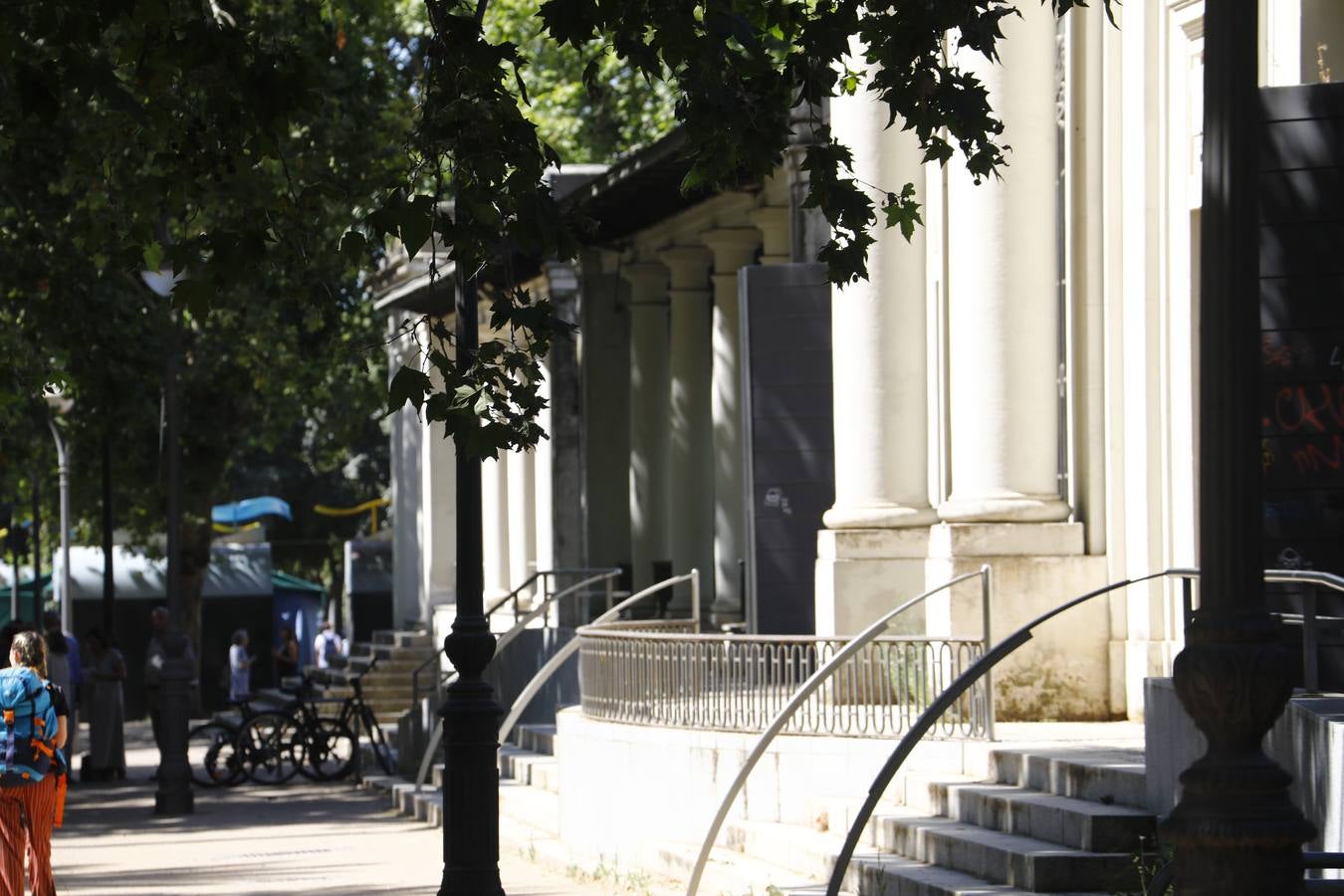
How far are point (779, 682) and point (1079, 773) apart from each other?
3115mm

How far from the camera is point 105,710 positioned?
1056 inches

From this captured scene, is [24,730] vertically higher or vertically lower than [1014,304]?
lower

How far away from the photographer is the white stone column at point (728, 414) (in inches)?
A: 1067

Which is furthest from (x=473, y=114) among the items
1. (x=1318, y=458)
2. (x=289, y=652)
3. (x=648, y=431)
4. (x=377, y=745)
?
(x=289, y=652)

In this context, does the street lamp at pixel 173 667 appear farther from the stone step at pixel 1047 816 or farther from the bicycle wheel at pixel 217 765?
the stone step at pixel 1047 816

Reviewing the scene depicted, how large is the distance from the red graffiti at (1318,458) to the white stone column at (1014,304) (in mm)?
4475

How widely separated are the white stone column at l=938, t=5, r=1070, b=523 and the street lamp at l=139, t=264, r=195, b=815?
918 centimetres

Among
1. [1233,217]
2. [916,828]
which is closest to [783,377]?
[916,828]

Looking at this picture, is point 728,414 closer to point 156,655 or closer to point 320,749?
point 320,749

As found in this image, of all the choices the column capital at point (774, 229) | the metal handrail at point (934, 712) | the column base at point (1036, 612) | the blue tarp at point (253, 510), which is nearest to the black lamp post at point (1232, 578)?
the metal handrail at point (934, 712)

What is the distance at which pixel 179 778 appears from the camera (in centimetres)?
2233

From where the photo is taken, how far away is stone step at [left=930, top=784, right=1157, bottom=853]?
35.8 feet

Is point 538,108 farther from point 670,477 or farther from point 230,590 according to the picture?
point 670,477

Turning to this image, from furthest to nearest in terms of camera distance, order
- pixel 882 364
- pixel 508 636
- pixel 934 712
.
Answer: pixel 508 636 → pixel 882 364 → pixel 934 712
